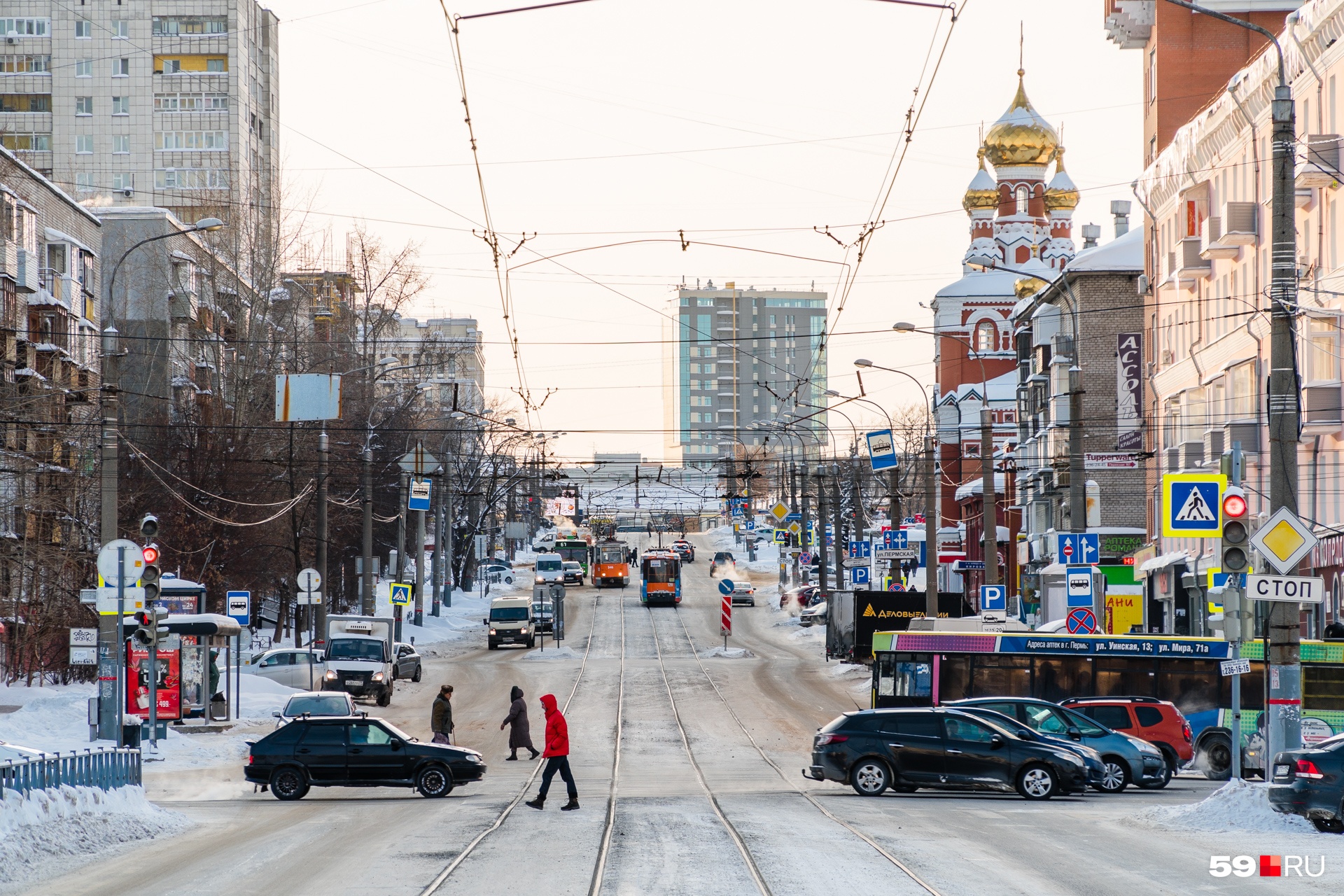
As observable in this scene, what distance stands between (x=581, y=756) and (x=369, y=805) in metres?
9.41

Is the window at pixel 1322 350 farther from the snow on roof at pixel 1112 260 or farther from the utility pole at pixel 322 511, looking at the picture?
the snow on roof at pixel 1112 260

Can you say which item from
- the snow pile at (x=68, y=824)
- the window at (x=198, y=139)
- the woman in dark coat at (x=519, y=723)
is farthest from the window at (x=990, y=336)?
the snow pile at (x=68, y=824)

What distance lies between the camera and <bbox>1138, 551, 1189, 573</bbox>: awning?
51.2 m

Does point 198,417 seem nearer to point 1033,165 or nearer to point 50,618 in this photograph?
point 50,618

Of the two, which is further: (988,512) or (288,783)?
(988,512)

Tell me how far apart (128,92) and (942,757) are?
103 meters

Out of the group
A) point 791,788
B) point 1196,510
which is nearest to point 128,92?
point 791,788

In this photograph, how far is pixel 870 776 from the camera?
82.2 ft

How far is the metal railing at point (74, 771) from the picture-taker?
16.8 meters

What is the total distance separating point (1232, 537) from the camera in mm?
21078

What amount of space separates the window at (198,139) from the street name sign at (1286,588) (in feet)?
341

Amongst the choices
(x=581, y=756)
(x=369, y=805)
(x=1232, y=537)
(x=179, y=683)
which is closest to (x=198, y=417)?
(x=179, y=683)

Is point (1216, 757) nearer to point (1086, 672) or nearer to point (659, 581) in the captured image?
point (1086, 672)

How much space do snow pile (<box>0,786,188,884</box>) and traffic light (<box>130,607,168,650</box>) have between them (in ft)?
28.6
